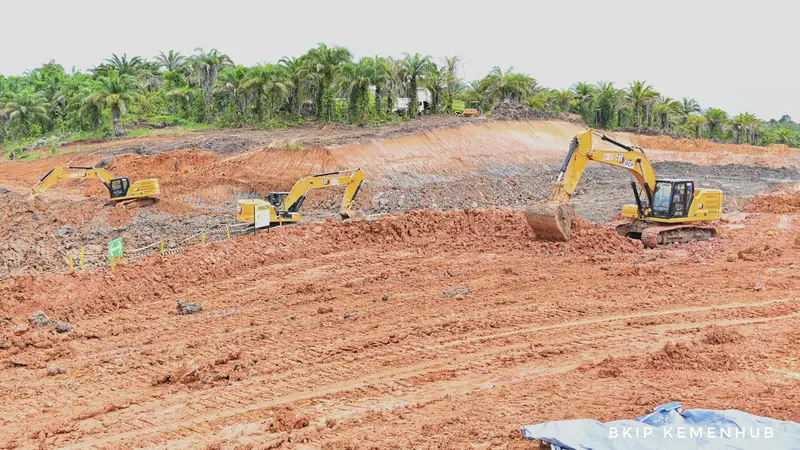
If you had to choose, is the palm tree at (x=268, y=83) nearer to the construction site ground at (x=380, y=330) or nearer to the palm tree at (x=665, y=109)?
the construction site ground at (x=380, y=330)

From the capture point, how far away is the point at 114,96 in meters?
42.3

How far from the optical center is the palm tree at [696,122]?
Answer: 68812 millimetres

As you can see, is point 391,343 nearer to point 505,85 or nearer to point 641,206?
point 641,206

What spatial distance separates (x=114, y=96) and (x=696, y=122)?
5357cm

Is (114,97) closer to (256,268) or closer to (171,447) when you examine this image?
(256,268)

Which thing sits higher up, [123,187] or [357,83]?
[357,83]

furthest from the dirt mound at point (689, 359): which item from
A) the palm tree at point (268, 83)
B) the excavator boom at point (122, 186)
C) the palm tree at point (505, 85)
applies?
the palm tree at point (505, 85)

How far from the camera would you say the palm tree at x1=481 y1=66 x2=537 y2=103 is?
54531 millimetres

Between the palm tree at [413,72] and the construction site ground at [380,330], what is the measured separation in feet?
64.6

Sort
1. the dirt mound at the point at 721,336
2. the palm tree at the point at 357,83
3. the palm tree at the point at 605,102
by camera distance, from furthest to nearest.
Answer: the palm tree at the point at 605,102 < the palm tree at the point at 357,83 < the dirt mound at the point at 721,336

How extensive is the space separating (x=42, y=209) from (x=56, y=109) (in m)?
32.2

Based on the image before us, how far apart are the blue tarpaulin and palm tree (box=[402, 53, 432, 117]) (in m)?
38.0

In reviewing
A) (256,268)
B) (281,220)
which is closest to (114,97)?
(281,220)

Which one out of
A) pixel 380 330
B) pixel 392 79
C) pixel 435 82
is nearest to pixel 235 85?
pixel 392 79
